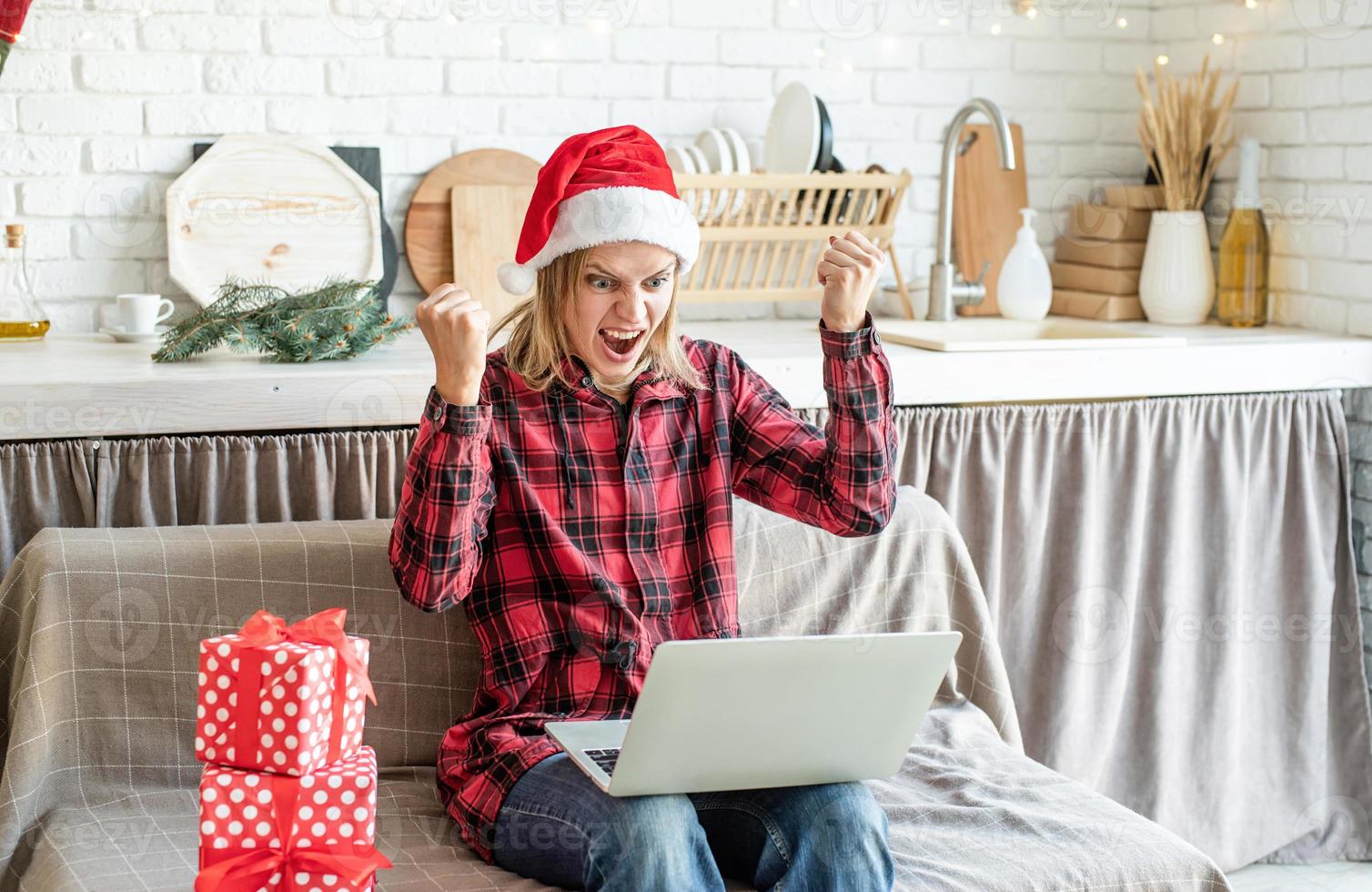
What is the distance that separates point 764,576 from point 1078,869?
614 mm

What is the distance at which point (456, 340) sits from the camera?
1.40 meters

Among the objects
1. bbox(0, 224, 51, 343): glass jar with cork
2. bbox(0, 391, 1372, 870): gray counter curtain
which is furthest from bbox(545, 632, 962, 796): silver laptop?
bbox(0, 224, 51, 343): glass jar with cork

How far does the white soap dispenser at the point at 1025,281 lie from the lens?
2799 mm

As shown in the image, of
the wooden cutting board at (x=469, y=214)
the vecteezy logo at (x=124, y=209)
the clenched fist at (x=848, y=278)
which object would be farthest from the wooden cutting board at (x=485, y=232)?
the clenched fist at (x=848, y=278)

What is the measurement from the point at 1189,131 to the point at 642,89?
108 cm

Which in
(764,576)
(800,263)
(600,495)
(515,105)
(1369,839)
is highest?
(515,105)

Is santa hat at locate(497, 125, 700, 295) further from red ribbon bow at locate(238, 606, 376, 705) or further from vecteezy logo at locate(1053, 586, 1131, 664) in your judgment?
vecteezy logo at locate(1053, 586, 1131, 664)

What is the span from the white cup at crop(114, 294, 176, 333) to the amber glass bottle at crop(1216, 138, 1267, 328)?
6.53 feet

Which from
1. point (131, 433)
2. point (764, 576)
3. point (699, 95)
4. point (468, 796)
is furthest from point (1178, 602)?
point (131, 433)

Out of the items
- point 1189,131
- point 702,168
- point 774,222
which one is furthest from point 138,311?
point 1189,131

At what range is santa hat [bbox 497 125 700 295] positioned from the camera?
1627mm

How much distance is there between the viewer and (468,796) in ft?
5.10

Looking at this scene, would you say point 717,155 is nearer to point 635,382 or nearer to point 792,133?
point 792,133

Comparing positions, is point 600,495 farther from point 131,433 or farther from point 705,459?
point 131,433
